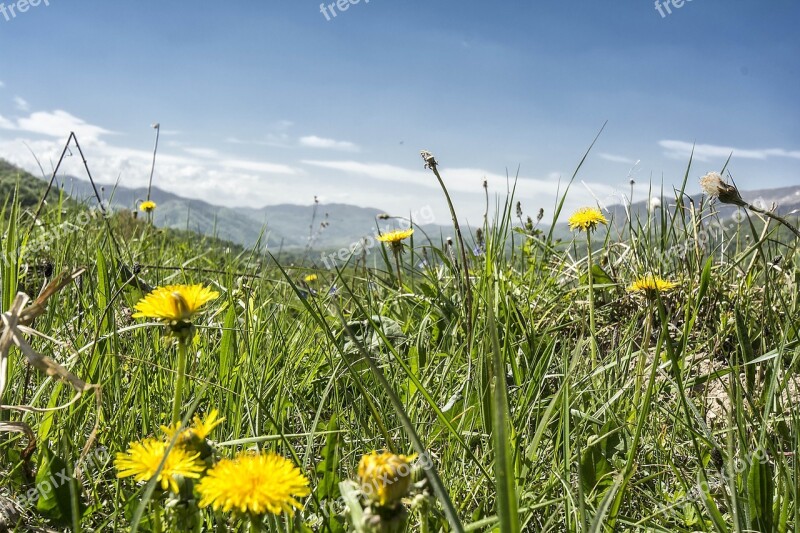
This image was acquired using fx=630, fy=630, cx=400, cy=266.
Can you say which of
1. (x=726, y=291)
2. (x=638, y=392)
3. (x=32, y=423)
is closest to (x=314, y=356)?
(x=32, y=423)

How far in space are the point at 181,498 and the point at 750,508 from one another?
1.14m

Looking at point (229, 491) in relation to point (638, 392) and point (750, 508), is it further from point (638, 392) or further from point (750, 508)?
point (638, 392)

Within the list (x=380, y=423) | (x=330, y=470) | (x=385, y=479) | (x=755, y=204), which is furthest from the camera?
(x=755, y=204)

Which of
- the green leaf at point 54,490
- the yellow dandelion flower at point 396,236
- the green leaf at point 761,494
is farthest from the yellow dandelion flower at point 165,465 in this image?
the yellow dandelion flower at point 396,236

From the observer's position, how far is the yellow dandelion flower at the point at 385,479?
87 cm

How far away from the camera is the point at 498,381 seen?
73 cm

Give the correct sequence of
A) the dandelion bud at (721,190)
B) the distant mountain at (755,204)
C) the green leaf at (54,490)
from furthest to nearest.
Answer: the distant mountain at (755,204) < the dandelion bud at (721,190) < the green leaf at (54,490)

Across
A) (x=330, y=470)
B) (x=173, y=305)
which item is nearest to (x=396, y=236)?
(x=330, y=470)

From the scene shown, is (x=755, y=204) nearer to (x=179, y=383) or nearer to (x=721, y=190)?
(x=721, y=190)

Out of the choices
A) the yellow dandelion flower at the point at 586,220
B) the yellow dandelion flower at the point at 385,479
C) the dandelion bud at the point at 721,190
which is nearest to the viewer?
the yellow dandelion flower at the point at 385,479

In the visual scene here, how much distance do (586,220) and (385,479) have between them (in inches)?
83.0

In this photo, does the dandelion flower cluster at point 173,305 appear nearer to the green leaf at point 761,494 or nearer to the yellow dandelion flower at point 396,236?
the green leaf at point 761,494

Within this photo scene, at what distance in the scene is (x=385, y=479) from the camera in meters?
0.87

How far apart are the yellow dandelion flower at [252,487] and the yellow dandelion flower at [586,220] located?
2068 millimetres
